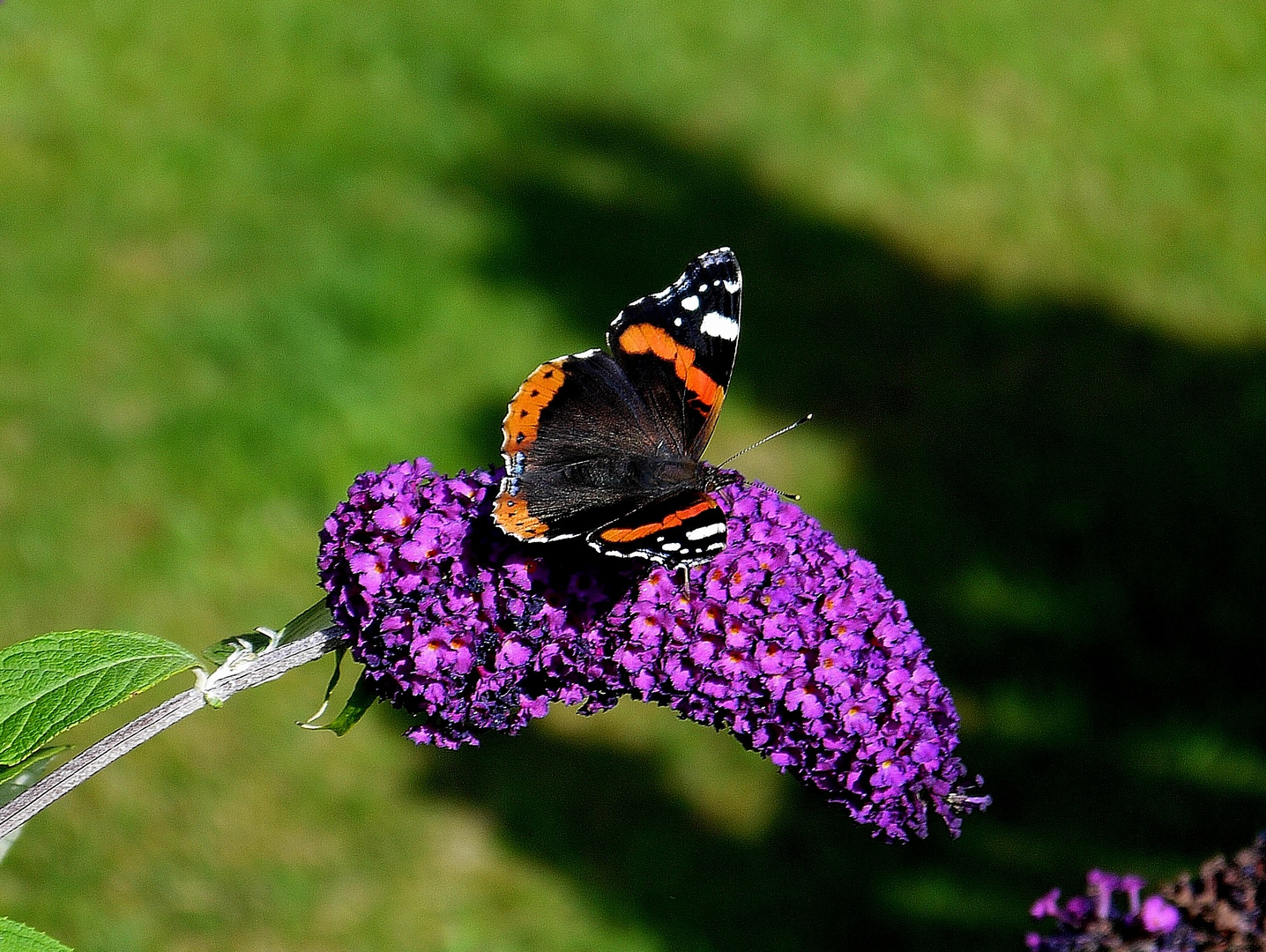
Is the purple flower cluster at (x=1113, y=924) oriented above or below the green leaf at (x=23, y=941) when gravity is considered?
above

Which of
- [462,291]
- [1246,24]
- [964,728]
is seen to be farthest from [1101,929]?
[1246,24]

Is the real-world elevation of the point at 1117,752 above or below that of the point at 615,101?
below

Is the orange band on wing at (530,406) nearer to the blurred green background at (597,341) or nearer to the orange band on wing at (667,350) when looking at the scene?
the orange band on wing at (667,350)

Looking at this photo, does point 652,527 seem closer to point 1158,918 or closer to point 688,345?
point 688,345

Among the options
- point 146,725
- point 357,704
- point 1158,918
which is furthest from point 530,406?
point 1158,918

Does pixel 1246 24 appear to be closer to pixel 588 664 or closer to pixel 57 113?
pixel 57 113

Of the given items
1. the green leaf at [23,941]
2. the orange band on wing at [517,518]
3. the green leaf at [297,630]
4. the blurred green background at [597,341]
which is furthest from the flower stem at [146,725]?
the blurred green background at [597,341]
